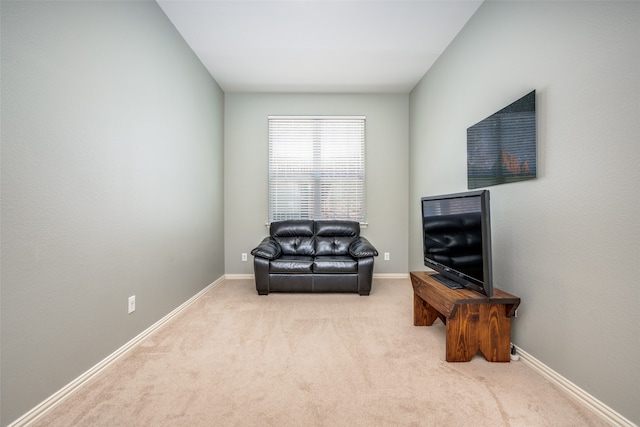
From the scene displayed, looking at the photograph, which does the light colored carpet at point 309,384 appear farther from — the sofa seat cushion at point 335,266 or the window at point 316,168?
the window at point 316,168

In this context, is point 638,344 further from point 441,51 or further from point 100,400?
point 441,51

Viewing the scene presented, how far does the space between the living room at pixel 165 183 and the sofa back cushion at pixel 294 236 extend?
1.43m

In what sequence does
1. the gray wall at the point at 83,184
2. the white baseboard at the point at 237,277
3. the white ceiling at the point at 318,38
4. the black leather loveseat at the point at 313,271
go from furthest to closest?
the white baseboard at the point at 237,277
the black leather loveseat at the point at 313,271
the white ceiling at the point at 318,38
the gray wall at the point at 83,184

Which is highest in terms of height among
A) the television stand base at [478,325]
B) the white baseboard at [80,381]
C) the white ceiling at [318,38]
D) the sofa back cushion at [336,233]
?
the white ceiling at [318,38]

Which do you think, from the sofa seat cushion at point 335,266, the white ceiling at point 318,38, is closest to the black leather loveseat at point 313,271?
the sofa seat cushion at point 335,266

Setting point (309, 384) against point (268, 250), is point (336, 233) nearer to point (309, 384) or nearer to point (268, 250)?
point (268, 250)

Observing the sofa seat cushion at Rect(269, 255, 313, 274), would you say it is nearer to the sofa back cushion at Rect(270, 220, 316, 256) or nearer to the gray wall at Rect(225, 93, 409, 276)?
the sofa back cushion at Rect(270, 220, 316, 256)

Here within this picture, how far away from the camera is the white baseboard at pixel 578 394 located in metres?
1.35

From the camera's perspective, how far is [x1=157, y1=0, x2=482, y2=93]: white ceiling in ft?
8.07

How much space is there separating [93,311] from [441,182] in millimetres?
3378

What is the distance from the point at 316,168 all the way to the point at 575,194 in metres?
3.27

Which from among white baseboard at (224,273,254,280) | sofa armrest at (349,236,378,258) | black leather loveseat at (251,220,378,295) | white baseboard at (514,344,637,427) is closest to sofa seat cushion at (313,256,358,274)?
black leather loveseat at (251,220,378,295)

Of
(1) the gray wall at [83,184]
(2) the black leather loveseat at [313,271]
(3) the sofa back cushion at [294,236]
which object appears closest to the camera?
(1) the gray wall at [83,184]

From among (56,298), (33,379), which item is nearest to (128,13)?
(56,298)
